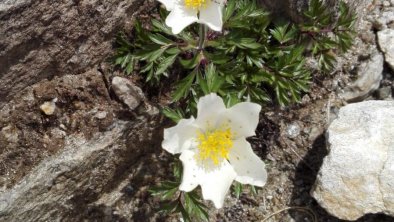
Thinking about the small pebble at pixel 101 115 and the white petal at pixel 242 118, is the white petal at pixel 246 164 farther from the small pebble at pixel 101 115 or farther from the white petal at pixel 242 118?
the small pebble at pixel 101 115

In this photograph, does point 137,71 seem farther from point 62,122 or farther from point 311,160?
point 311,160

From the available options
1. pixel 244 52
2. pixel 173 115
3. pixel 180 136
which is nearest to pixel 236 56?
pixel 244 52

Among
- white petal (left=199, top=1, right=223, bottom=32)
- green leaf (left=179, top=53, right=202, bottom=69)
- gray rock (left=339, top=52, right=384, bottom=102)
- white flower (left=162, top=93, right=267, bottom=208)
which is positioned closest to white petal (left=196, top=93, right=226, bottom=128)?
white flower (left=162, top=93, right=267, bottom=208)

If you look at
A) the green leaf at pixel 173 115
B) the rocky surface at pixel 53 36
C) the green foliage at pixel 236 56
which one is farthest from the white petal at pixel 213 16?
the rocky surface at pixel 53 36

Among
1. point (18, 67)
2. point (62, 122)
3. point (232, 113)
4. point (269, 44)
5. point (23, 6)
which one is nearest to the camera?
point (232, 113)

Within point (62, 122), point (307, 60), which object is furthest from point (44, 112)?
point (307, 60)

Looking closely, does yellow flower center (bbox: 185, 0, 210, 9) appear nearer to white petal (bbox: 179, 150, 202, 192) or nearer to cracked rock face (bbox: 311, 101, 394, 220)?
white petal (bbox: 179, 150, 202, 192)
